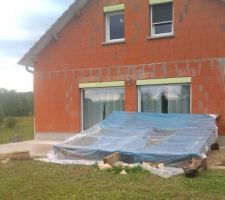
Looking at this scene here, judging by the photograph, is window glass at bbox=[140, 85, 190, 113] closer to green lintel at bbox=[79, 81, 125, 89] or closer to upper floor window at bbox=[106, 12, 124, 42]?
green lintel at bbox=[79, 81, 125, 89]

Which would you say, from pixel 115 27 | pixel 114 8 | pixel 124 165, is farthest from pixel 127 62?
pixel 124 165

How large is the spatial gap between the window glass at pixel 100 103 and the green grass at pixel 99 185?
674 centimetres

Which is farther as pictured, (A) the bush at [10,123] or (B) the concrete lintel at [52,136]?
(A) the bush at [10,123]

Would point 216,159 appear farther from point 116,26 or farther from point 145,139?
point 116,26

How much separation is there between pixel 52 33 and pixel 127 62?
403 centimetres

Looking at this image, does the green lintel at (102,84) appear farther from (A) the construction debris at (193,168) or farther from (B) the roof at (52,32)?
(A) the construction debris at (193,168)

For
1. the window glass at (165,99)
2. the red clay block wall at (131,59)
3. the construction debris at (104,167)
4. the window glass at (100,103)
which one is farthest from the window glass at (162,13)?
the construction debris at (104,167)

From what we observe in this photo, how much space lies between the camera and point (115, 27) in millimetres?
17500

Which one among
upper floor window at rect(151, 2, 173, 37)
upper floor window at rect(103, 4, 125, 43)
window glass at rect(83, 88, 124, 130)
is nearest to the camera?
upper floor window at rect(151, 2, 173, 37)

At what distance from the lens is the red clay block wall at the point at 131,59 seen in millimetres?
15102

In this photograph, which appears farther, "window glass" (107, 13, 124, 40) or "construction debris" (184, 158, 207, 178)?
"window glass" (107, 13, 124, 40)

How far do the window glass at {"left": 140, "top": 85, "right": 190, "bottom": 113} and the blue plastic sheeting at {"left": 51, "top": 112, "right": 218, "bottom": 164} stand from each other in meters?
1.46

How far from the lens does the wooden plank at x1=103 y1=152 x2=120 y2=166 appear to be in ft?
35.9

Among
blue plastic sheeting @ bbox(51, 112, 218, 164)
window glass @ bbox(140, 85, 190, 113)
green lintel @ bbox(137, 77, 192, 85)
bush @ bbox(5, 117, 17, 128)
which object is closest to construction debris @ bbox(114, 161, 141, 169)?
blue plastic sheeting @ bbox(51, 112, 218, 164)
